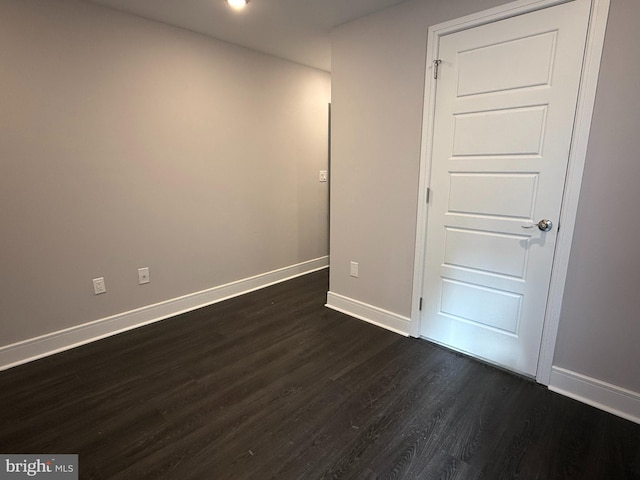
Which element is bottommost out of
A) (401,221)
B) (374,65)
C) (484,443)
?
(484,443)

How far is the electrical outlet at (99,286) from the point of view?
252cm

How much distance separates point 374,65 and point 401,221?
119cm

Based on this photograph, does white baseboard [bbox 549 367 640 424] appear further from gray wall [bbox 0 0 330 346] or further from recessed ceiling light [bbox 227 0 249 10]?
recessed ceiling light [bbox 227 0 249 10]

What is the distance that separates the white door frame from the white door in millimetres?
32

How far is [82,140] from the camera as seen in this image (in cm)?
233

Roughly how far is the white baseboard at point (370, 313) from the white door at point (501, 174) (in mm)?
306

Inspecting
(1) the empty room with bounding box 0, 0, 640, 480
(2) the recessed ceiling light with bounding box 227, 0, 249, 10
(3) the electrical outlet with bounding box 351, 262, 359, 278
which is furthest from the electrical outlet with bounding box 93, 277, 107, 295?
(2) the recessed ceiling light with bounding box 227, 0, 249, 10

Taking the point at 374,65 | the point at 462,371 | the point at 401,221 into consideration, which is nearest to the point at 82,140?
the point at 374,65

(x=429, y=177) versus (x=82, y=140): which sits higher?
(x=82, y=140)

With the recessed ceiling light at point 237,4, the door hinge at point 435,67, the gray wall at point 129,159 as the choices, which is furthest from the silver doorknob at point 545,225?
the gray wall at point 129,159

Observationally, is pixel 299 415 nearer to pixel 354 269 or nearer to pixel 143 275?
pixel 354 269

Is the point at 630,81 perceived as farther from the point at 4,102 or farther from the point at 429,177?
the point at 4,102

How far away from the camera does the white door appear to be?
178 cm

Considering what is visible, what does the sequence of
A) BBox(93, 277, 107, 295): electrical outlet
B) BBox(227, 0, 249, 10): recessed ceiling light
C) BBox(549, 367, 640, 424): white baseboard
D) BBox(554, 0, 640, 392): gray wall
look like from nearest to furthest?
BBox(554, 0, 640, 392): gray wall → BBox(549, 367, 640, 424): white baseboard → BBox(227, 0, 249, 10): recessed ceiling light → BBox(93, 277, 107, 295): electrical outlet
